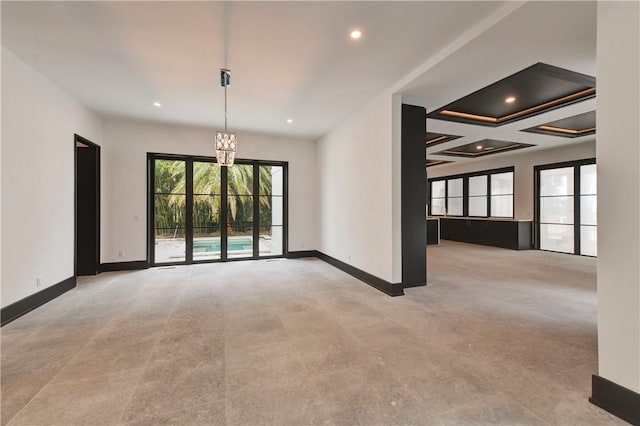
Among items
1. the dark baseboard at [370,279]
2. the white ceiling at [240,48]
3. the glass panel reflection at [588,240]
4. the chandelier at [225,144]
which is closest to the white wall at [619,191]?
the white ceiling at [240,48]

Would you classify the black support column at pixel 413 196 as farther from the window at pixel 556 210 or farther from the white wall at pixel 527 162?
the window at pixel 556 210

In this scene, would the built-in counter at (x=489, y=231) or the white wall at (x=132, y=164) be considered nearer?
the white wall at (x=132, y=164)

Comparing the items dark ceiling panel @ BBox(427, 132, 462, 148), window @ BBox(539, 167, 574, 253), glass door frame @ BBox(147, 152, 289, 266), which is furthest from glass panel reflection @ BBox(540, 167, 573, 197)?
glass door frame @ BBox(147, 152, 289, 266)

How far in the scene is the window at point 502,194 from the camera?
382 inches

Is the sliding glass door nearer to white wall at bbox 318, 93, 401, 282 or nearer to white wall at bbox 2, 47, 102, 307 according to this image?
white wall at bbox 2, 47, 102, 307

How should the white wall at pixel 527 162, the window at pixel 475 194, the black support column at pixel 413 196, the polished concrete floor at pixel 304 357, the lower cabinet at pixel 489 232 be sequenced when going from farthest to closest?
the window at pixel 475 194 → the lower cabinet at pixel 489 232 → the white wall at pixel 527 162 → the black support column at pixel 413 196 → the polished concrete floor at pixel 304 357

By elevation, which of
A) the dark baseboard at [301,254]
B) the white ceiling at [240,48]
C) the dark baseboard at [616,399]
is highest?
the white ceiling at [240,48]

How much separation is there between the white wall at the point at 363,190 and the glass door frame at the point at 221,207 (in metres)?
1.16

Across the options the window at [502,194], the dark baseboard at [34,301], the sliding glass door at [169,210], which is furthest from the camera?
the window at [502,194]

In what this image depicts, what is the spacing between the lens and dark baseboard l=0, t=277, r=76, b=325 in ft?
10.8

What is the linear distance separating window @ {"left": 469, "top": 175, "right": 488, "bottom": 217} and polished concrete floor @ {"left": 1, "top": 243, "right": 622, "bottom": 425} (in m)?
6.33

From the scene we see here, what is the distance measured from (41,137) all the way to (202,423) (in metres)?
4.59

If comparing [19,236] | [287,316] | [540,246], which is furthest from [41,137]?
[540,246]

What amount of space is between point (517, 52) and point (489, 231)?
7893 mm
